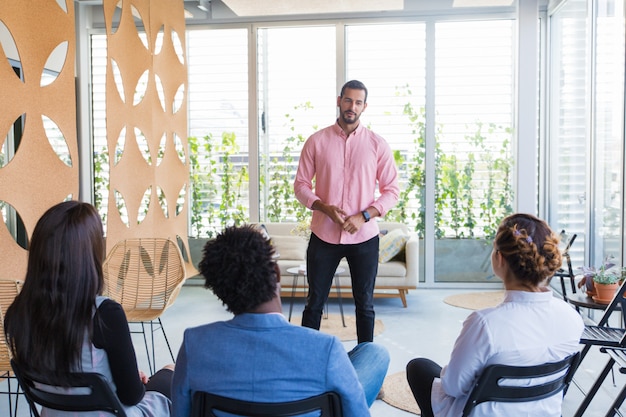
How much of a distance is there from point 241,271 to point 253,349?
0.20 m

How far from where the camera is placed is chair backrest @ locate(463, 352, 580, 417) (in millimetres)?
1882

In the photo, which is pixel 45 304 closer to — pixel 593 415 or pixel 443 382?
pixel 443 382

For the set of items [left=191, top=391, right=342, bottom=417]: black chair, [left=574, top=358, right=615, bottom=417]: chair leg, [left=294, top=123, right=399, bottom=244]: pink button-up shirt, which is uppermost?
[left=294, top=123, right=399, bottom=244]: pink button-up shirt

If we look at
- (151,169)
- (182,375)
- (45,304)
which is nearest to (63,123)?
(151,169)

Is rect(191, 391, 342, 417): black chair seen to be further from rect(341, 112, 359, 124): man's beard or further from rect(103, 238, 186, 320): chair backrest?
rect(103, 238, 186, 320): chair backrest

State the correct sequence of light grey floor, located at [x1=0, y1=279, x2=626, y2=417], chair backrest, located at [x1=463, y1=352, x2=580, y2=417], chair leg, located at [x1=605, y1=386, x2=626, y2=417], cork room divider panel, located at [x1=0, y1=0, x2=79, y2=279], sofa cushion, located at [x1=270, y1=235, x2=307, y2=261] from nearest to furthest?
chair backrest, located at [x1=463, y1=352, x2=580, y2=417] < chair leg, located at [x1=605, y1=386, x2=626, y2=417] < light grey floor, located at [x1=0, y1=279, x2=626, y2=417] < cork room divider panel, located at [x1=0, y1=0, x2=79, y2=279] < sofa cushion, located at [x1=270, y1=235, x2=307, y2=261]

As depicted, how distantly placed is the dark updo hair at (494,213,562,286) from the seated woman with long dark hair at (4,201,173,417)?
1226 millimetres

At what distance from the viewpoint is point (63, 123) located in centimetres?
429

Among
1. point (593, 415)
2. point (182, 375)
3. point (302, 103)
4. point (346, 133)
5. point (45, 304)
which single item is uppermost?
point (302, 103)

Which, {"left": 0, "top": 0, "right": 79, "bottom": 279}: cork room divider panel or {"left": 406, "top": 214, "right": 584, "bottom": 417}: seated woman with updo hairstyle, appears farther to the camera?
{"left": 0, "top": 0, "right": 79, "bottom": 279}: cork room divider panel

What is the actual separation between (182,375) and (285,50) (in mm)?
6297

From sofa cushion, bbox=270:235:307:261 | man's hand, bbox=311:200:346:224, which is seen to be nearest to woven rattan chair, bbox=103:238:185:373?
man's hand, bbox=311:200:346:224

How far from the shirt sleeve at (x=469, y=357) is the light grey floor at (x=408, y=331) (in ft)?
4.96

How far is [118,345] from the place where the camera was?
195 centimetres
